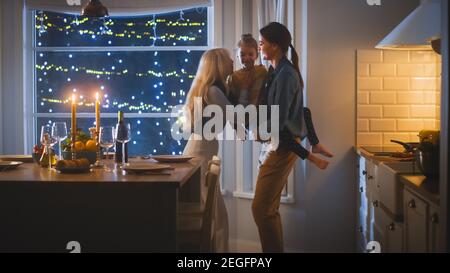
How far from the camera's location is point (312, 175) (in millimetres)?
4422

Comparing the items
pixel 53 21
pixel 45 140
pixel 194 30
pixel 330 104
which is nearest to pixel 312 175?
pixel 330 104

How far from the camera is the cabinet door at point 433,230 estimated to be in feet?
6.83

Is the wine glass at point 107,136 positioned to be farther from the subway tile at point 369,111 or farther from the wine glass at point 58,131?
the subway tile at point 369,111

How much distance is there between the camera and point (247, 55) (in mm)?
4195

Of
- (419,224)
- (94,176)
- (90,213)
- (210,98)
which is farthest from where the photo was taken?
Answer: (210,98)

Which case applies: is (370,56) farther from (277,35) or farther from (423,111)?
(277,35)

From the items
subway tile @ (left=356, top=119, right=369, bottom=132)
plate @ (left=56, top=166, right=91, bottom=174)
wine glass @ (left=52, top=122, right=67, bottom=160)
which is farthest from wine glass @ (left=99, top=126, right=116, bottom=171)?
subway tile @ (left=356, top=119, right=369, bottom=132)

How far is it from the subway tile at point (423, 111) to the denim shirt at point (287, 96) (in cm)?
96

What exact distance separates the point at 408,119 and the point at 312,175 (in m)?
0.76

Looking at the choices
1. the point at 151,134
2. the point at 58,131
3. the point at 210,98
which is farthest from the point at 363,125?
the point at 58,131

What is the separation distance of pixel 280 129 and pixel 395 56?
45.7 inches

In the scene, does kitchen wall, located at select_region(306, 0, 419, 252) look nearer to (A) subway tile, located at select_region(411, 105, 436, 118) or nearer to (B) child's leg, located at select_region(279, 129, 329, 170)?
(A) subway tile, located at select_region(411, 105, 436, 118)

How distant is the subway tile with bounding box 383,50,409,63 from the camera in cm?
424

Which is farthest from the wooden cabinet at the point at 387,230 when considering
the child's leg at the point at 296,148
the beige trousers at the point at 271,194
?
the beige trousers at the point at 271,194
